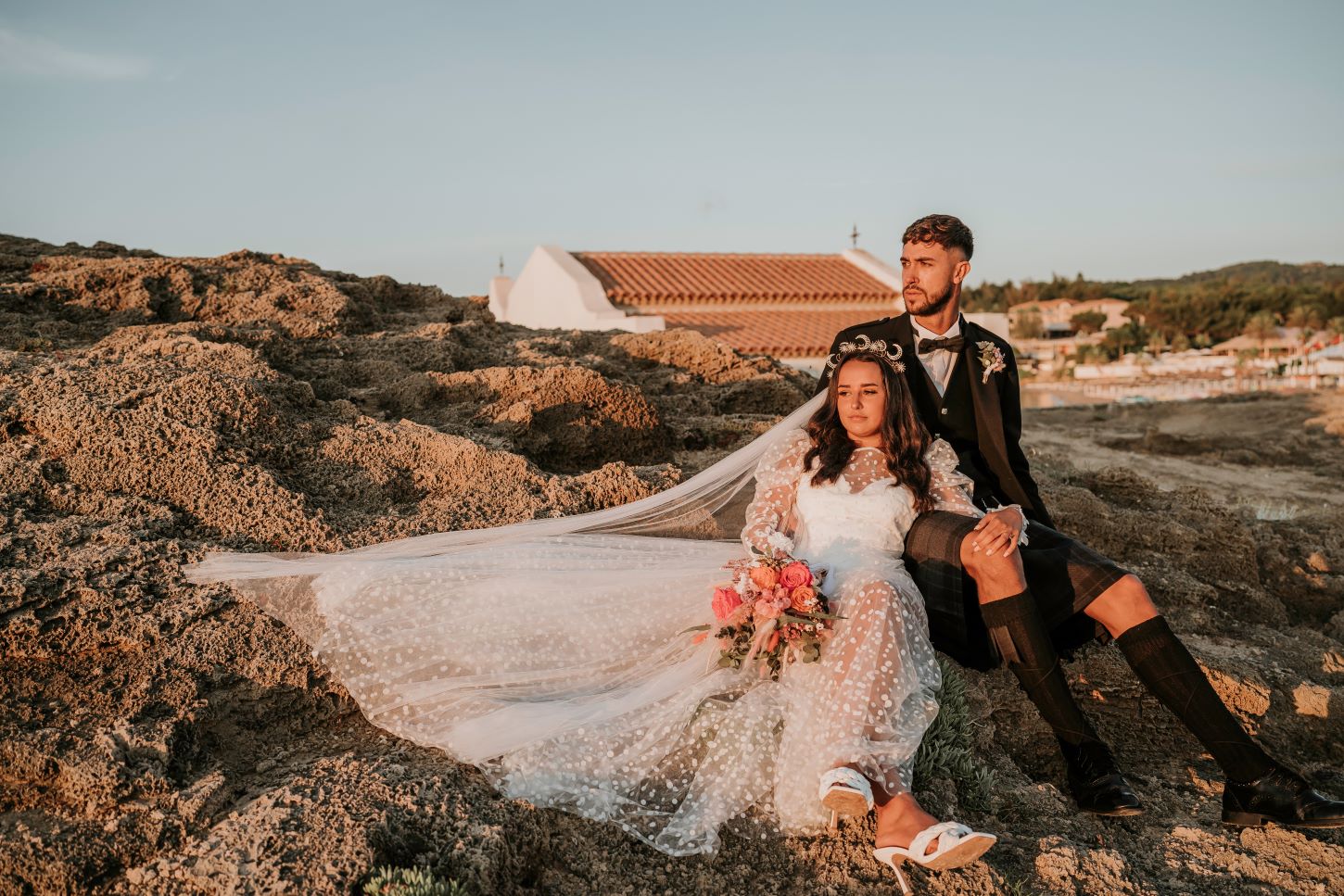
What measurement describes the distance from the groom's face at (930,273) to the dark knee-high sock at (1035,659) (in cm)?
149

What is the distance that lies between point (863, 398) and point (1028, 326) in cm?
7070

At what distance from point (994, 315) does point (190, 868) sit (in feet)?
70.0

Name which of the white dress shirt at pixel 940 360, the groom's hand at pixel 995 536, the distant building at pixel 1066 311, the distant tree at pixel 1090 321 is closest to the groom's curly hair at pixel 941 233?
the white dress shirt at pixel 940 360

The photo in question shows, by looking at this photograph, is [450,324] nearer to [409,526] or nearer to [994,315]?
[409,526]

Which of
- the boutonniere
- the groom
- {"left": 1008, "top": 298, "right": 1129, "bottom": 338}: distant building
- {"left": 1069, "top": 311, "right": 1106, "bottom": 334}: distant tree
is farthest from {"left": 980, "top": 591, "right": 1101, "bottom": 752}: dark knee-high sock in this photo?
{"left": 1069, "top": 311, "right": 1106, "bottom": 334}: distant tree

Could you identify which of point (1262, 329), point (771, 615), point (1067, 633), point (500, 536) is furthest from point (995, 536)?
point (1262, 329)

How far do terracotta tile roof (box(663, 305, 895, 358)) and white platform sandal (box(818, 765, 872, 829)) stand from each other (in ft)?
51.8

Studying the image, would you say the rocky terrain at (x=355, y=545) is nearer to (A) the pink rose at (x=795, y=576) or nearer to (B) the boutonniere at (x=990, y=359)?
(A) the pink rose at (x=795, y=576)

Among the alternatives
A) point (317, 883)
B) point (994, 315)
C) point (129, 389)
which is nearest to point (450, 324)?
point (129, 389)

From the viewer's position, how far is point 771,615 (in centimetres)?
326

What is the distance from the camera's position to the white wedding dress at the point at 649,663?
304 cm

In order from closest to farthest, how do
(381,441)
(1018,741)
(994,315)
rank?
1. (1018,741)
2. (381,441)
3. (994,315)

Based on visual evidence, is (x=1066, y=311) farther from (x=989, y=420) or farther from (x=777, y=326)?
(x=989, y=420)

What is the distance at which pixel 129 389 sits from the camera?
180 inches
